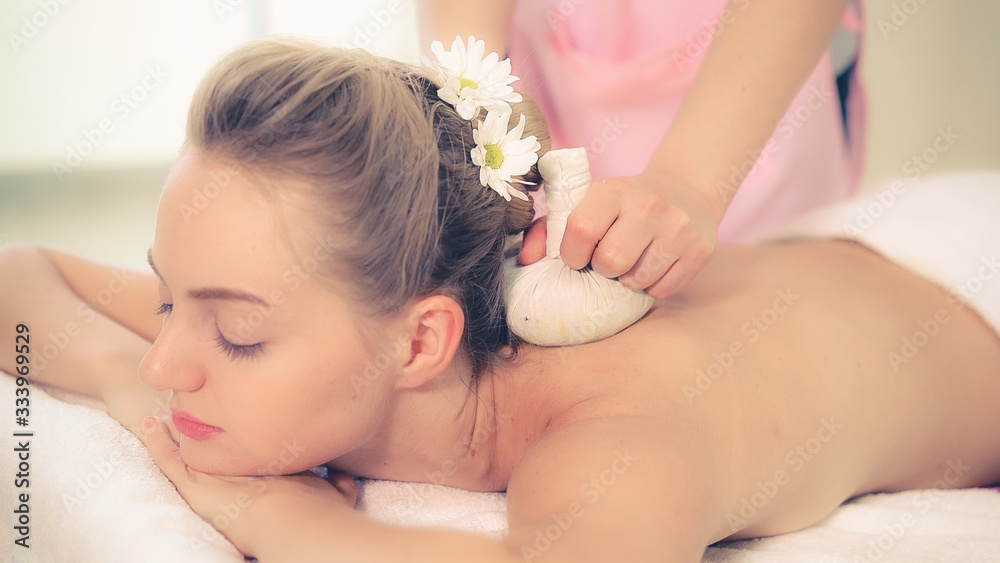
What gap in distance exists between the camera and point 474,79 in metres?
0.93

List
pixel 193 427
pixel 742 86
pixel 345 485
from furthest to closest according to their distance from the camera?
1. pixel 742 86
2. pixel 345 485
3. pixel 193 427

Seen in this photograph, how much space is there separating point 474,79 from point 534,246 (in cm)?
23

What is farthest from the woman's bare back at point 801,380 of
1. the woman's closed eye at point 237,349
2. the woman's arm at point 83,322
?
the woman's arm at point 83,322

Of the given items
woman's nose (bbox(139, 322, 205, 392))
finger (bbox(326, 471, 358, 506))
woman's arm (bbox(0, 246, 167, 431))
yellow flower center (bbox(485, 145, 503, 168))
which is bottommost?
finger (bbox(326, 471, 358, 506))

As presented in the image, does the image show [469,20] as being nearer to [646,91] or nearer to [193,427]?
[646,91]

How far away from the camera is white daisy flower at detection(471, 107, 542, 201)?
908 mm

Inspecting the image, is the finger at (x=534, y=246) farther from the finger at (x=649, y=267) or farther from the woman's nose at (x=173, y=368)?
the woman's nose at (x=173, y=368)

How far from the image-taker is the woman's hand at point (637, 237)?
908mm

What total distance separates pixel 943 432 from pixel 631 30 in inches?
41.1

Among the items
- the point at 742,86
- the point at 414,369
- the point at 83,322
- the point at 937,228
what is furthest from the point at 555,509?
the point at 937,228

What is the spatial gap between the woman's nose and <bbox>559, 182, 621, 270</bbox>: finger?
17.4 inches

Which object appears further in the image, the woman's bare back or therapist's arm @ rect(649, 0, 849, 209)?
Answer: therapist's arm @ rect(649, 0, 849, 209)

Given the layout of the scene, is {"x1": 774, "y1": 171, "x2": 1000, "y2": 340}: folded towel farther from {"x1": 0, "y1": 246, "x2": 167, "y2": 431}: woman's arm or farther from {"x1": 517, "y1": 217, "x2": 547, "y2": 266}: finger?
{"x1": 0, "y1": 246, "x2": 167, "y2": 431}: woman's arm

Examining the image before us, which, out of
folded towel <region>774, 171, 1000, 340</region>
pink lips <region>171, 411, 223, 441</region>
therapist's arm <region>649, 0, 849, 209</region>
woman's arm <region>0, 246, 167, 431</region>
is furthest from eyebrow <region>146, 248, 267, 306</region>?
folded towel <region>774, 171, 1000, 340</region>
